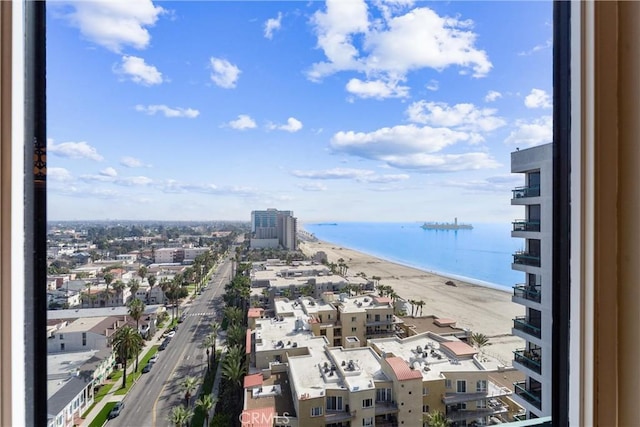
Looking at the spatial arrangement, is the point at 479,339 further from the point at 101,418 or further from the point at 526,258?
the point at 101,418

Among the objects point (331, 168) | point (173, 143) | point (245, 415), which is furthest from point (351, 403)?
point (173, 143)

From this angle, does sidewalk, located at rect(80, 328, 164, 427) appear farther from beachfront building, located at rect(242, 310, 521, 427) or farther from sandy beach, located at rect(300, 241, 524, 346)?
sandy beach, located at rect(300, 241, 524, 346)

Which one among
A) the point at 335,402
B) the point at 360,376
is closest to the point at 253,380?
the point at 335,402

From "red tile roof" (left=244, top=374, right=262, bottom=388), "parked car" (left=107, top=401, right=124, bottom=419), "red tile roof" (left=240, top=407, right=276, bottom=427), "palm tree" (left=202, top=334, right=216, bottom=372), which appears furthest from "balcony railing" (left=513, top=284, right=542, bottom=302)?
"palm tree" (left=202, top=334, right=216, bottom=372)

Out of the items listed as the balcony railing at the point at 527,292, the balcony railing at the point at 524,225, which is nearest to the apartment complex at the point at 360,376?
the balcony railing at the point at 527,292

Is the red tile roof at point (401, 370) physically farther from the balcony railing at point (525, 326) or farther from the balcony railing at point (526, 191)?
the balcony railing at point (526, 191)
